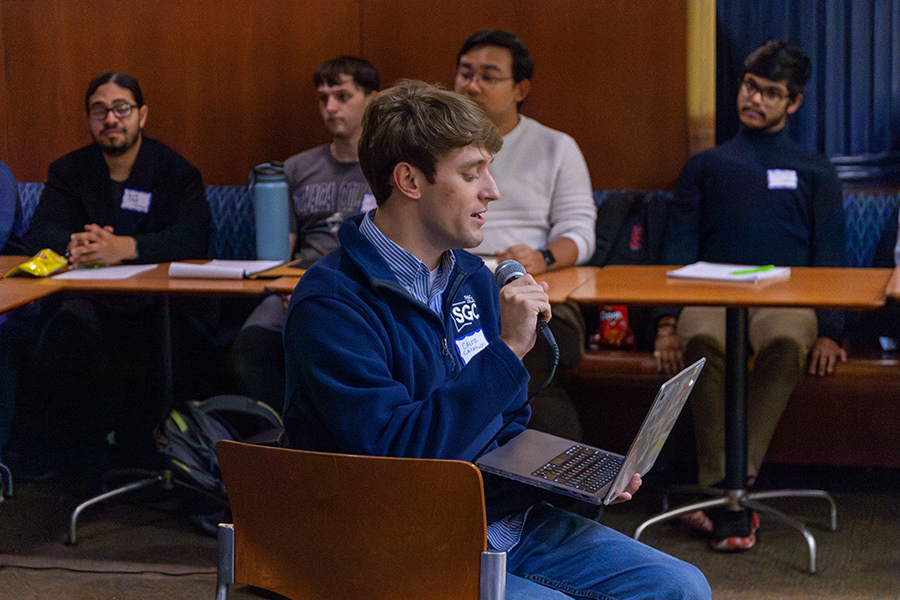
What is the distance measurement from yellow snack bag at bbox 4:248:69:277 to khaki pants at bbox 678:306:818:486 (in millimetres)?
2029

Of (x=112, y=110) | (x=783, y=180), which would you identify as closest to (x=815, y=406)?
(x=783, y=180)

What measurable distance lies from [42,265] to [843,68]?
291 centimetres

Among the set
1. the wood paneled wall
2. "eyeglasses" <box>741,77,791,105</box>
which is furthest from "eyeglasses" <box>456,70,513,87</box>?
"eyeglasses" <box>741,77,791,105</box>

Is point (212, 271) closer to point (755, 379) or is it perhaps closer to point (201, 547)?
point (201, 547)

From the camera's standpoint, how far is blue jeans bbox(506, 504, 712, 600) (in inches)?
52.6

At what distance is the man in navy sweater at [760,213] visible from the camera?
299 centimetres

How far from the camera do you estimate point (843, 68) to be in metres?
3.54

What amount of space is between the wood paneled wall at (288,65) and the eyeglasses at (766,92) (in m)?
0.44

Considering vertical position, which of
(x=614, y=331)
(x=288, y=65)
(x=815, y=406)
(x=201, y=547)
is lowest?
(x=201, y=547)

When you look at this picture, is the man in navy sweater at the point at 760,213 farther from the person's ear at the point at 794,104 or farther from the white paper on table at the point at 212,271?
the white paper on table at the point at 212,271

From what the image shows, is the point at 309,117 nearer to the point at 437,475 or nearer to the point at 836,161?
the point at 836,161

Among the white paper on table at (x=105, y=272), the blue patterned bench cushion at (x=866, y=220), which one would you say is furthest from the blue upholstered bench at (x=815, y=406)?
the white paper on table at (x=105, y=272)

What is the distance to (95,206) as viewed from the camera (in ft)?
11.6

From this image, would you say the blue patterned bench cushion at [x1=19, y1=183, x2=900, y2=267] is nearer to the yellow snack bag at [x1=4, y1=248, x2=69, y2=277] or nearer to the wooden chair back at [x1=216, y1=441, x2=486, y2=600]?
the yellow snack bag at [x1=4, y1=248, x2=69, y2=277]
